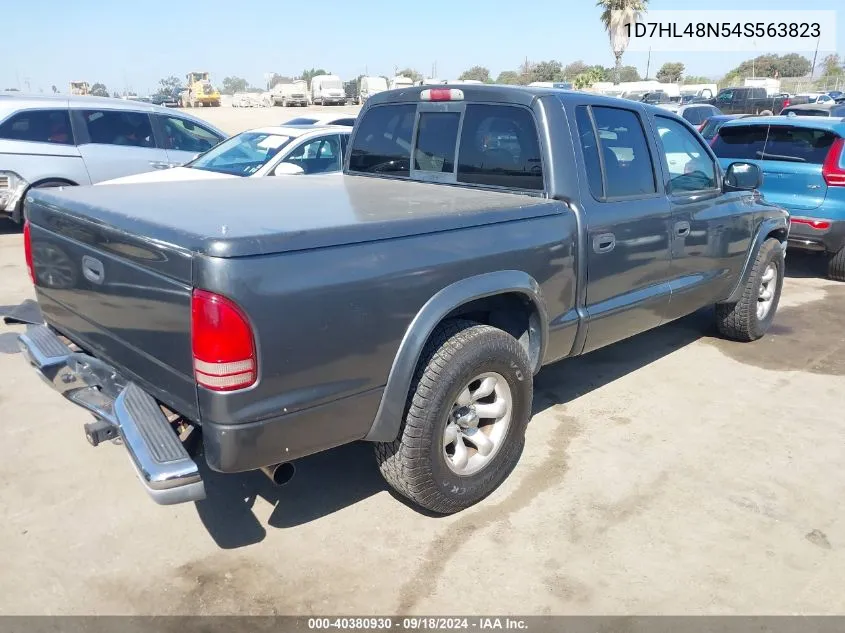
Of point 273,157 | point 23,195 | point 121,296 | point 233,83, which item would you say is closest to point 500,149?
point 121,296

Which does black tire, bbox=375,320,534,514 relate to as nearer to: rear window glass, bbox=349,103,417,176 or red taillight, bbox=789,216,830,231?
rear window glass, bbox=349,103,417,176

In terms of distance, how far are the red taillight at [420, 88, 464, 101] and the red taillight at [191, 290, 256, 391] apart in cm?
232

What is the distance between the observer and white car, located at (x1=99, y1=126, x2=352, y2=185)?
7.51 metres

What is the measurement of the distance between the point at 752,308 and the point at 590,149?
8.08 ft

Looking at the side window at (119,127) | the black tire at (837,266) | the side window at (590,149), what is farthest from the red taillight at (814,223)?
the side window at (119,127)

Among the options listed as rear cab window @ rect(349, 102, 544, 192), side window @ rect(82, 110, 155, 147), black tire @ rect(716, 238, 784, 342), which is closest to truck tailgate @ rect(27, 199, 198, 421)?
rear cab window @ rect(349, 102, 544, 192)

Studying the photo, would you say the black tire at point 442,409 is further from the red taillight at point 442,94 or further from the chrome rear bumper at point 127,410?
the red taillight at point 442,94

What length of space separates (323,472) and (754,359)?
3542 mm

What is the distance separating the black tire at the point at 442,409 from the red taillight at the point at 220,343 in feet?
2.67

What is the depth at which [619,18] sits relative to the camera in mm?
42000

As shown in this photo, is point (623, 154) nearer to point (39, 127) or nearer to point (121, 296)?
point (121, 296)

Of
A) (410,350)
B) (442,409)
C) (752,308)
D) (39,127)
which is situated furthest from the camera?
(39,127)

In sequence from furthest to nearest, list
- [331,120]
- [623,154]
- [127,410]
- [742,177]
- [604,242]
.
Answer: [331,120]
[742,177]
[623,154]
[604,242]
[127,410]

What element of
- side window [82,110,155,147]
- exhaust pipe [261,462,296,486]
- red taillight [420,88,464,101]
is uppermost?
red taillight [420,88,464,101]
